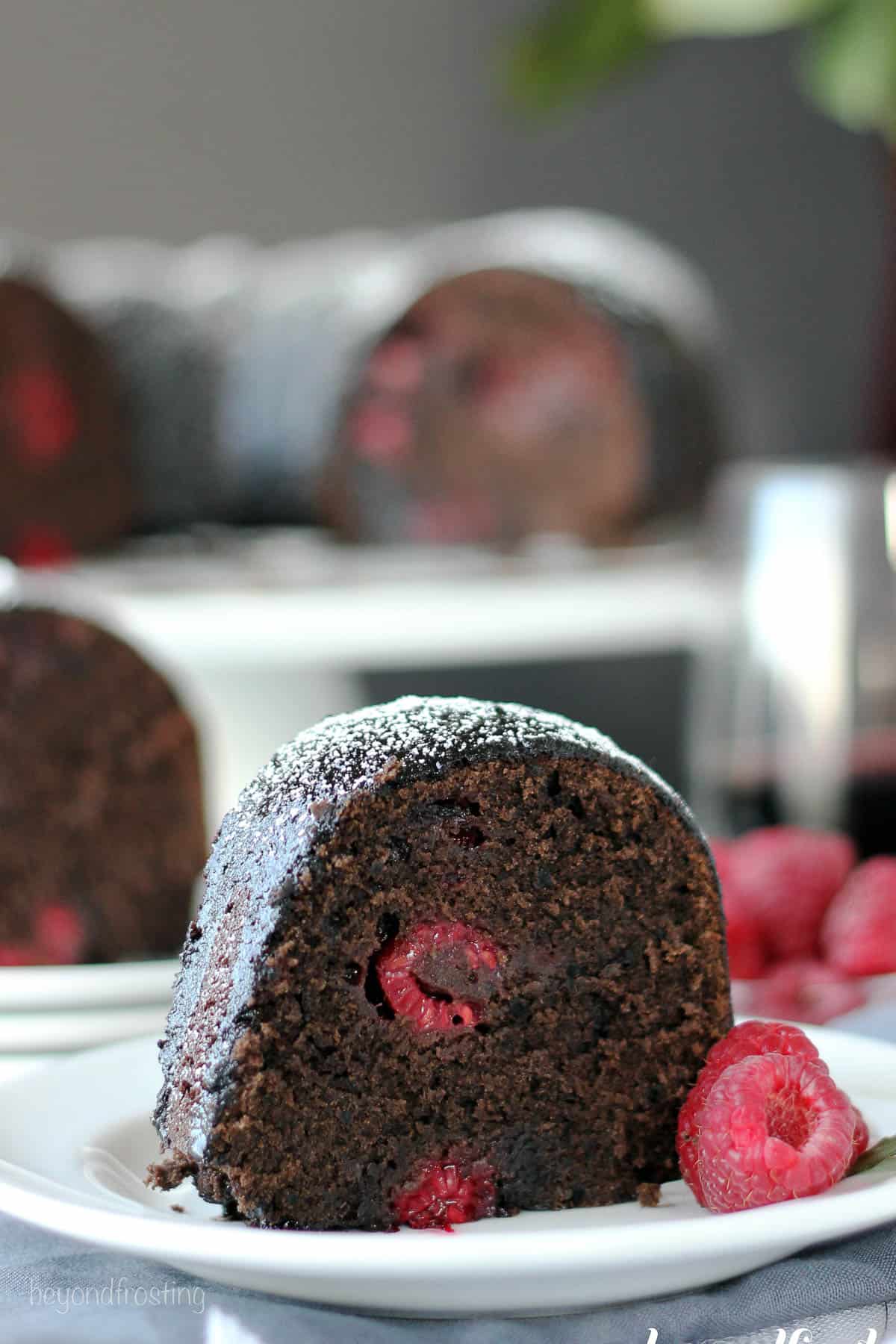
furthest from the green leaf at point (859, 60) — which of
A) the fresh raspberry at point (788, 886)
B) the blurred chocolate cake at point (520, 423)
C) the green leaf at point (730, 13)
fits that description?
the fresh raspberry at point (788, 886)

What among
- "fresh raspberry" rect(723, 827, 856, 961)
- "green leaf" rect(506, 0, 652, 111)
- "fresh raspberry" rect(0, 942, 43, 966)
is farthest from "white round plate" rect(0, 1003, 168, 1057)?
"green leaf" rect(506, 0, 652, 111)

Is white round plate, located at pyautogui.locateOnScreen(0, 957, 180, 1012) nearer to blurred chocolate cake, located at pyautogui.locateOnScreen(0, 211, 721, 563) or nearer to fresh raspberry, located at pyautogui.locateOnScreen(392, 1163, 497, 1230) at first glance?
fresh raspberry, located at pyautogui.locateOnScreen(392, 1163, 497, 1230)

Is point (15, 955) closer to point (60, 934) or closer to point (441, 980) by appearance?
point (60, 934)

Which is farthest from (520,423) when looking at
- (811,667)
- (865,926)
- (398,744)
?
(398,744)

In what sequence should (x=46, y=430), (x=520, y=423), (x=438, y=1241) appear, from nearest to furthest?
(x=438, y=1241) → (x=46, y=430) → (x=520, y=423)

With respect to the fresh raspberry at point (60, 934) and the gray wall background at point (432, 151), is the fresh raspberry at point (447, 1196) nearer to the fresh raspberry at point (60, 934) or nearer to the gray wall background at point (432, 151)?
the fresh raspberry at point (60, 934)

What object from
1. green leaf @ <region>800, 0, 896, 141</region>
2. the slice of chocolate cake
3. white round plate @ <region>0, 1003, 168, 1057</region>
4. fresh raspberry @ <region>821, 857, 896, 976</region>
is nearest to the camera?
white round plate @ <region>0, 1003, 168, 1057</region>
